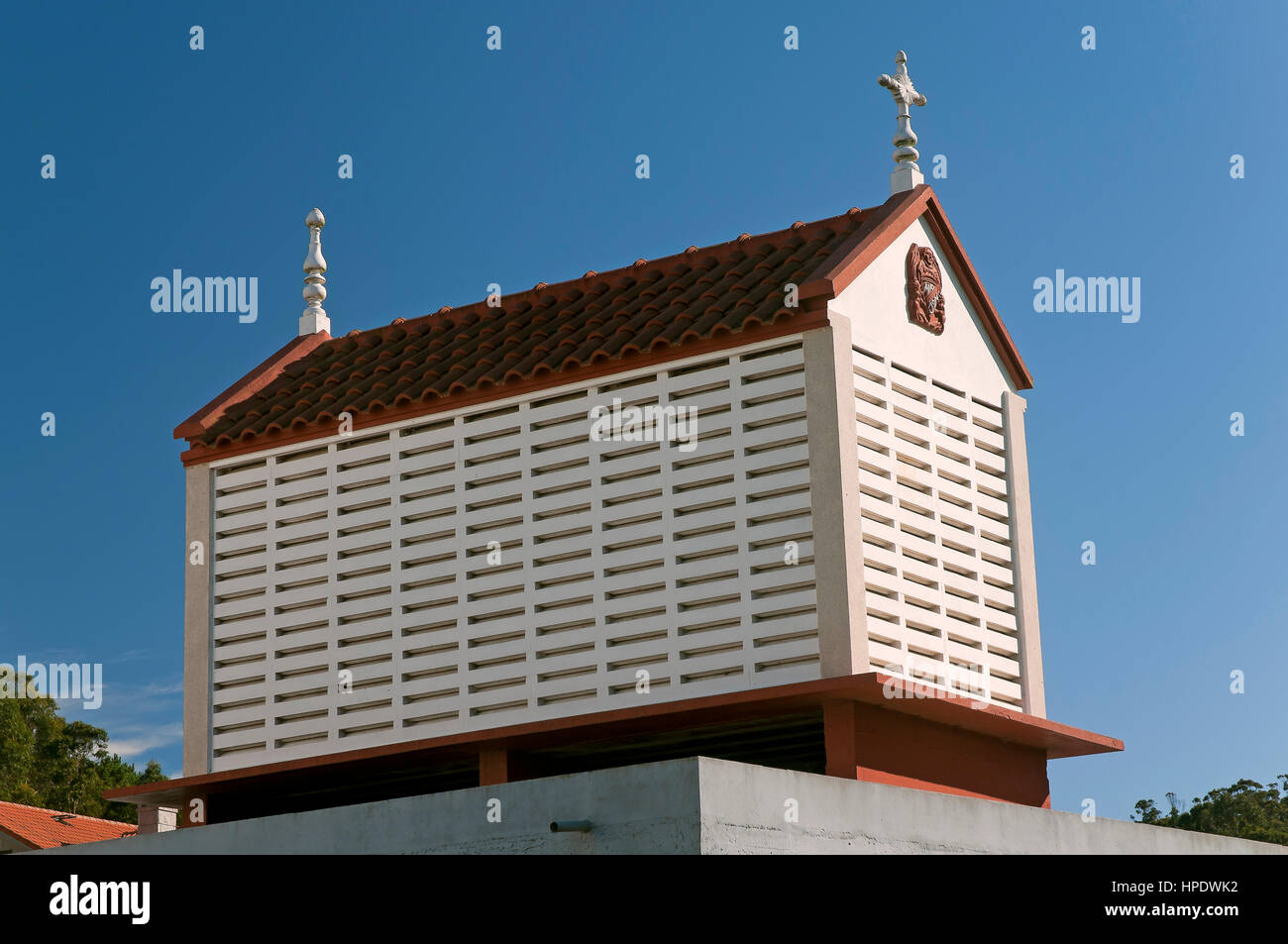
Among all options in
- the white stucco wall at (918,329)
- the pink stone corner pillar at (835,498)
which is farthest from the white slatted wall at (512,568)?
the white stucco wall at (918,329)

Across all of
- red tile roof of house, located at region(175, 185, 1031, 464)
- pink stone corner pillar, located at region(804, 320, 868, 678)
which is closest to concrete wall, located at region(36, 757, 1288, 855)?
pink stone corner pillar, located at region(804, 320, 868, 678)

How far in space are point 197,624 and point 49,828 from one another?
1822cm

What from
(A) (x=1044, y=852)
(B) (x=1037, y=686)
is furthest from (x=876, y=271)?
(A) (x=1044, y=852)

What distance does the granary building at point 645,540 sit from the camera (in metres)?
15.5

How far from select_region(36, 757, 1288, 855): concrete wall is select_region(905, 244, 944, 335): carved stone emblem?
511 cm

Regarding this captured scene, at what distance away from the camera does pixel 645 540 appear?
16.0m

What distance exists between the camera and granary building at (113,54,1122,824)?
15.5 meters

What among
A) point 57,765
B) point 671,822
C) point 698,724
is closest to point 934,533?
point 698,724

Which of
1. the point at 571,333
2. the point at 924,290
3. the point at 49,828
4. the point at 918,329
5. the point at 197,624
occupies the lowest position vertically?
the point at 49,828

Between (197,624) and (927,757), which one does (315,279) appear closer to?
(197,624)

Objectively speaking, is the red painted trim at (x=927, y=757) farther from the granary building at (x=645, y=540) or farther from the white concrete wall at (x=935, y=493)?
the white concrete wall at (x=935, y=493)

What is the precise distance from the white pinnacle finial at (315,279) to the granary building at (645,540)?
1.67m
